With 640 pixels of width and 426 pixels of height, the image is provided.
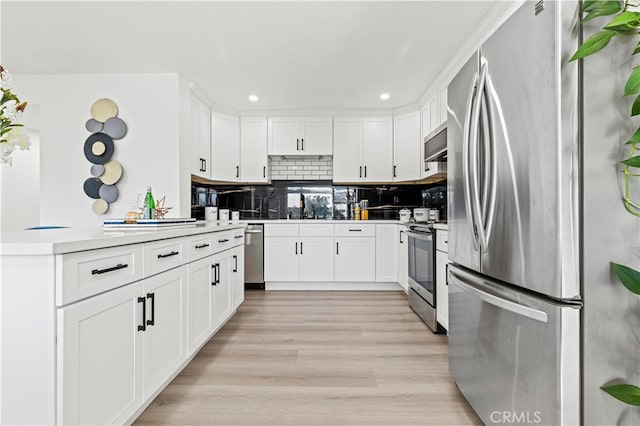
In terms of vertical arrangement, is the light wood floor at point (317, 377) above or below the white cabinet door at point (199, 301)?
below

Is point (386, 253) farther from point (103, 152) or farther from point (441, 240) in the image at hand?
point (103, 152)

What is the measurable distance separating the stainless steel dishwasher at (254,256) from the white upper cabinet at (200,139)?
36.8 inches

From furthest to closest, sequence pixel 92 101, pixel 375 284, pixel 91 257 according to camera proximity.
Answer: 1. pixel 375 284
2. pixel 92 101
3. pixel 91 257

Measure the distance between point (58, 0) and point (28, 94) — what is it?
1.80m

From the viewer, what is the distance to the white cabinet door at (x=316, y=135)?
4801 millimetres

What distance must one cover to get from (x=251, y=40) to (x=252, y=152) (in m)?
2.11

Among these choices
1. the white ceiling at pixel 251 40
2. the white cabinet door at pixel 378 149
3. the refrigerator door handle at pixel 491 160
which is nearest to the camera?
the refrigerator door handle at pixel 491 160

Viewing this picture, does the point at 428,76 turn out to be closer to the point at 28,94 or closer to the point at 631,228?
the point at 631,228

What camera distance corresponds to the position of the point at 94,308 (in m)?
1.24

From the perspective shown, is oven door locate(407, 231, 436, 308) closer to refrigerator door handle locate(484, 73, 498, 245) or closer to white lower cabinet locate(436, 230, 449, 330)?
white lower cabinet locate(436, 230, 449, 330)

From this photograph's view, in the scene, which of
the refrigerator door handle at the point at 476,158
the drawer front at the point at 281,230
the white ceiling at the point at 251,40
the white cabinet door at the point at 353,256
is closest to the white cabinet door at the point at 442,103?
the white ceiling at the point at 251,40

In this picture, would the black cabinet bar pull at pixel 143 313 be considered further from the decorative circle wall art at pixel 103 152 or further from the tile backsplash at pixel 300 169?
the tile backsplash at pixel 300 169

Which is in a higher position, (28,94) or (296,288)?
(28,94)

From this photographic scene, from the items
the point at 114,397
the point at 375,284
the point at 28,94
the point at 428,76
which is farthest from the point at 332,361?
the point at 28,94
